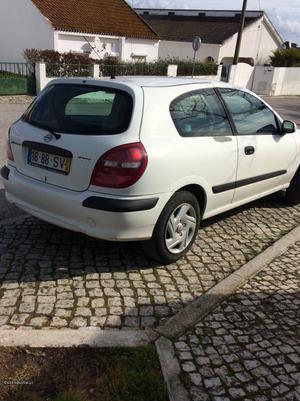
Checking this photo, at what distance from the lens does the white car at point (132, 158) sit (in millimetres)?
3520

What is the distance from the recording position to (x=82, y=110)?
399 centimetres

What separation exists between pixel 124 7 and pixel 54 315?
31612 millimetres

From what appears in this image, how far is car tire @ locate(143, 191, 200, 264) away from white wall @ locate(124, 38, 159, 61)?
89.9ft

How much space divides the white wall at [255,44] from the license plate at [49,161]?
3998 cm

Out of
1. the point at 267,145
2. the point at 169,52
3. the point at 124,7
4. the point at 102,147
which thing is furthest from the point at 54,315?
the point at 169,52

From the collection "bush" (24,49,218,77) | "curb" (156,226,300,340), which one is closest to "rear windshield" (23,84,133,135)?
"curb" (156,226,300,340)

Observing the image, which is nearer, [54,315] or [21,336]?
[21,336]

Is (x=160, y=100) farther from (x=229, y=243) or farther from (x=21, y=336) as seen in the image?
(x=21, y=336)

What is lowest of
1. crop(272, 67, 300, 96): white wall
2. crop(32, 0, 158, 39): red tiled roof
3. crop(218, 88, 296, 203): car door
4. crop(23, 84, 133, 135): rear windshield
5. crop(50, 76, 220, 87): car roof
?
crop(272, 67, 300, 96): white wall

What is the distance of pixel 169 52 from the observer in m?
43.9

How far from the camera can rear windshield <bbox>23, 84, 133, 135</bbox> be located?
366cm

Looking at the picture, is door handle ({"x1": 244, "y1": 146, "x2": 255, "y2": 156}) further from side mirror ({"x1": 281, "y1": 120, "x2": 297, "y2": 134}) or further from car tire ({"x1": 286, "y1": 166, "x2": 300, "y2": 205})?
car tire ({"x1": 286, "y1": 166, "x2": 300, "y2": 205})

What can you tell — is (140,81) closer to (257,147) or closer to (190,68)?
(257,147)

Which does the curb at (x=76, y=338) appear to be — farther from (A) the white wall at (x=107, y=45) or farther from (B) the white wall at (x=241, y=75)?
(B) the white wall at (x=241, y=75)
